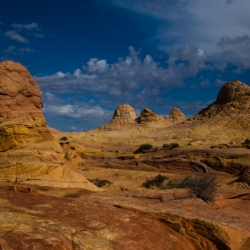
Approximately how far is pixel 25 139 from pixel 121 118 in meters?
64.0

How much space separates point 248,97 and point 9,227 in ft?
192

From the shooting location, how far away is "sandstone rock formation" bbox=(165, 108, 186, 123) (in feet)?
264

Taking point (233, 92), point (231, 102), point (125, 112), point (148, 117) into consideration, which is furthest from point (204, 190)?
point (125, 112)

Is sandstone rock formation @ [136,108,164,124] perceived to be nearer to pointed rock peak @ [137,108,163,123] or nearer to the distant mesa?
pointed rock peak @ [137,108,163,123]

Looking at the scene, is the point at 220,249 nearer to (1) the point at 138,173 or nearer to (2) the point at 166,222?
(2) the point at 166,222

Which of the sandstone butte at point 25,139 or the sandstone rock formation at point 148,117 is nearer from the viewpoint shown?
the sandstone butte at point 25,139

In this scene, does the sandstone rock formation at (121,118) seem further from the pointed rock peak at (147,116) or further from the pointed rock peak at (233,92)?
the pointed rock peak at (233,92)

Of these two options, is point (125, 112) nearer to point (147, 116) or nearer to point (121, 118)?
point (121, 118)

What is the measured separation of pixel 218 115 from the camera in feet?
191

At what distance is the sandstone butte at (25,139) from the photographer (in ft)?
44.6

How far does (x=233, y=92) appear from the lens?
2336 inches

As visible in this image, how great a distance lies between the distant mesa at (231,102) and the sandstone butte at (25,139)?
4642 centimetres

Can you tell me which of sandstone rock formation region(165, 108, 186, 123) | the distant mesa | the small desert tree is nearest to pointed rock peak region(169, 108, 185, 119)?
sandstone rock formation region(165, 108, 186, 123)

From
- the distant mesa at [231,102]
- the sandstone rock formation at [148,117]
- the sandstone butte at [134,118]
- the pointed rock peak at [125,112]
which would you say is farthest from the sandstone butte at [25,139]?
the pointed rock peak at [125,112]
